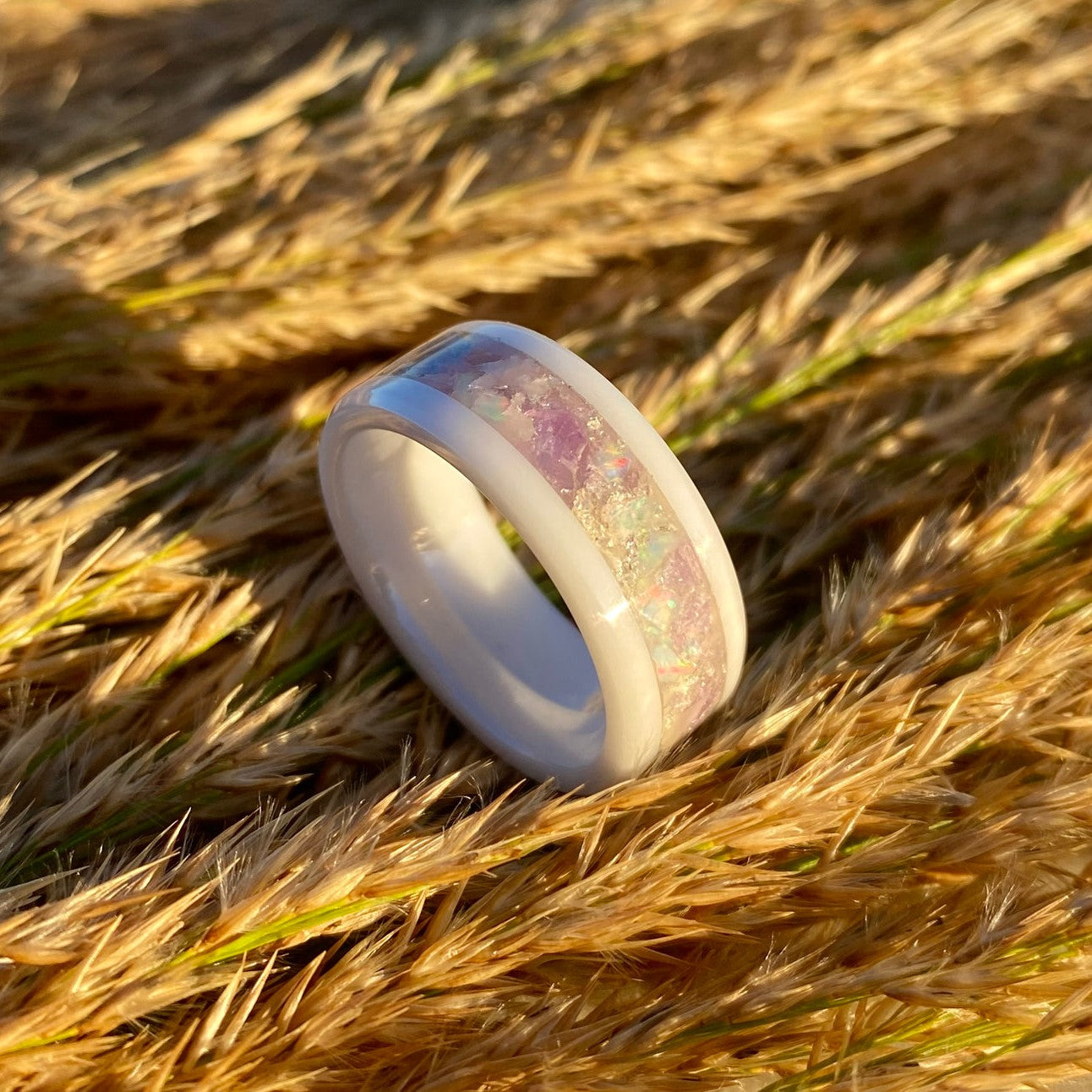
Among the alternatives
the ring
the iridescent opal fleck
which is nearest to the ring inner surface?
the ring

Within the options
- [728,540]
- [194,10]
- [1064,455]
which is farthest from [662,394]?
[194,10]

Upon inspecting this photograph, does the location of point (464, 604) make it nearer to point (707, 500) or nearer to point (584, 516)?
point (707, 500)

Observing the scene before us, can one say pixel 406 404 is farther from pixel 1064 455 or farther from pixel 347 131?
pixel 1064 455

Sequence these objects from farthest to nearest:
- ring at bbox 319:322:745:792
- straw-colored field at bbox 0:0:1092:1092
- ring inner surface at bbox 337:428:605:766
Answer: ring inner surface at bbox 337:428:605:766, ring at bbox 319:322:745:792, straw-colored field at bbox 0:0:1092:1092

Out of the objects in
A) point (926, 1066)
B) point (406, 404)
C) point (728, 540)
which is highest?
point (406, 404)

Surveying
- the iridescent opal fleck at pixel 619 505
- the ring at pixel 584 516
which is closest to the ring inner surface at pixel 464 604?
the ring at pixel 584 516

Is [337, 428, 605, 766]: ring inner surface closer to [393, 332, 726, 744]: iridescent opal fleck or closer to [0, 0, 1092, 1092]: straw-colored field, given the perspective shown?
[0, 0, 1092, 1092]: straw-colored field

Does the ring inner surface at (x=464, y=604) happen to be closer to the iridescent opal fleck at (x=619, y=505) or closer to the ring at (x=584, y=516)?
the ring at (x=584, y=516)
